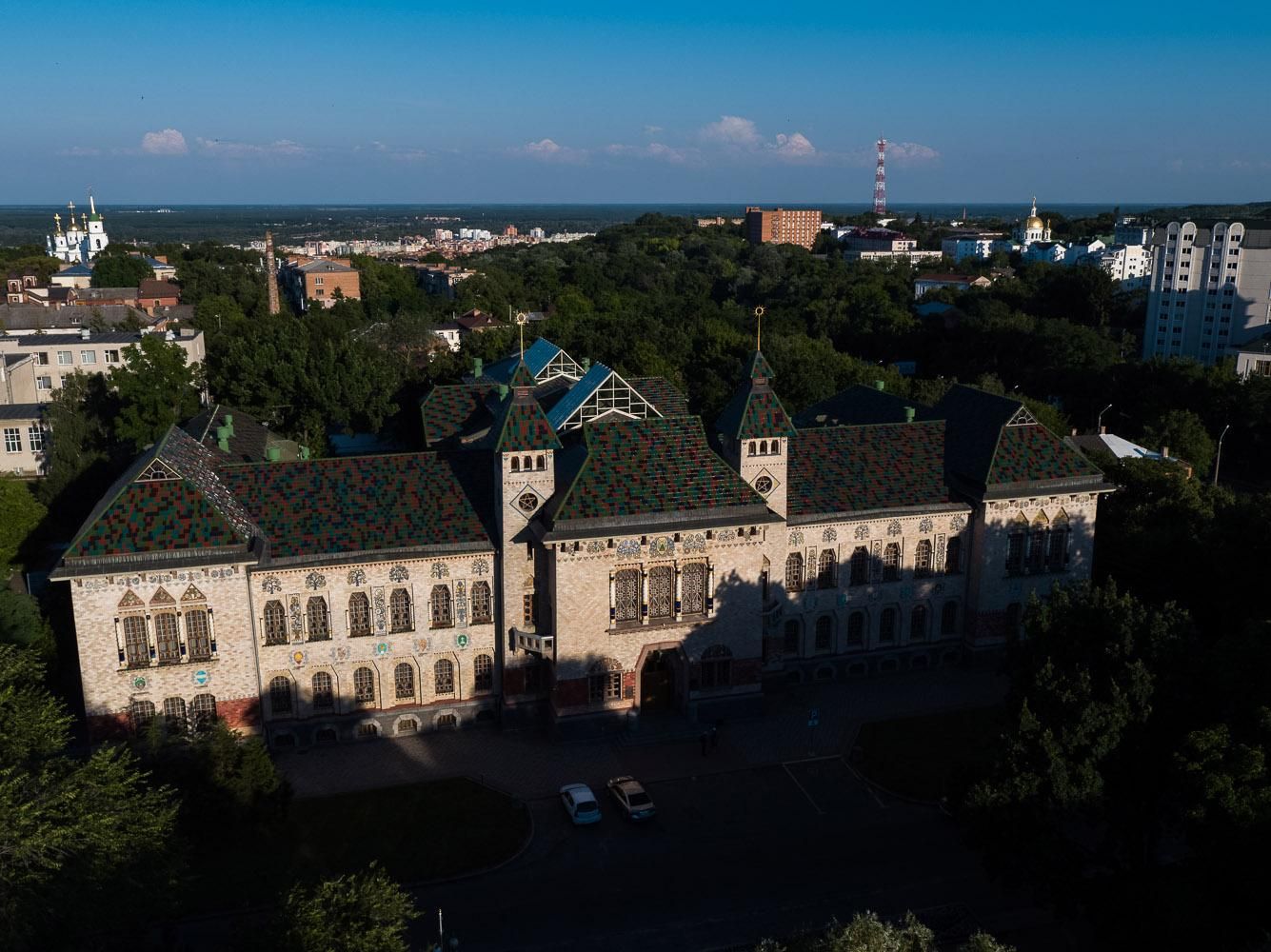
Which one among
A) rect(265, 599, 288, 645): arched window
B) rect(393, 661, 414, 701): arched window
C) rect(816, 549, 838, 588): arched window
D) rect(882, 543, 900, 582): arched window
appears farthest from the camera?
rect(882, 543, 900, 582): arched window

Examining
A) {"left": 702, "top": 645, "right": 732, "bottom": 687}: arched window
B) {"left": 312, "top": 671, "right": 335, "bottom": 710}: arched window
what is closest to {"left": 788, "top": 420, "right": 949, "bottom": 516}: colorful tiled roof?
{"left": 702, "top": 645, "right": 732, "bottom": 687}: arched window

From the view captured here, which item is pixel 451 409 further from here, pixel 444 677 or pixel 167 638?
pixel 167 638

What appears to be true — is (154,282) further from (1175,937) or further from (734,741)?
(1175,937)

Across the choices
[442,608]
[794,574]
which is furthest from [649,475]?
[442,608]

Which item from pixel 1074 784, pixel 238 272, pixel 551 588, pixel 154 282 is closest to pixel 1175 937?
pixel 1074 784

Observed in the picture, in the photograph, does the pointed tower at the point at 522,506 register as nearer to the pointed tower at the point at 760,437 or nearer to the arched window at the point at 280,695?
the pointed tower at the point at 760,437

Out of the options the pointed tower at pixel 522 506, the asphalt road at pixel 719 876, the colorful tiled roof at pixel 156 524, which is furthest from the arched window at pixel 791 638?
the colorful tiled roof at pixel 156 524

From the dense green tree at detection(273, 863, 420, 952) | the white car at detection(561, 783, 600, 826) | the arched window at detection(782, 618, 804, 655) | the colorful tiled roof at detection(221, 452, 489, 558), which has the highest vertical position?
the colorful tiled roof at detection(221, 452, 489, 558)

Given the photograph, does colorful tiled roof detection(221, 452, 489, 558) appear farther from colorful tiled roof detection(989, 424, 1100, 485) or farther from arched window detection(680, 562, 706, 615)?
colorful tiled roof detection(989, 424, 1100, 485)

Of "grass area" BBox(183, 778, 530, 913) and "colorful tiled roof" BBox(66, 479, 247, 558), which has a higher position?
"colorful tiled roof" BBox(66, 479, 247, 558)
